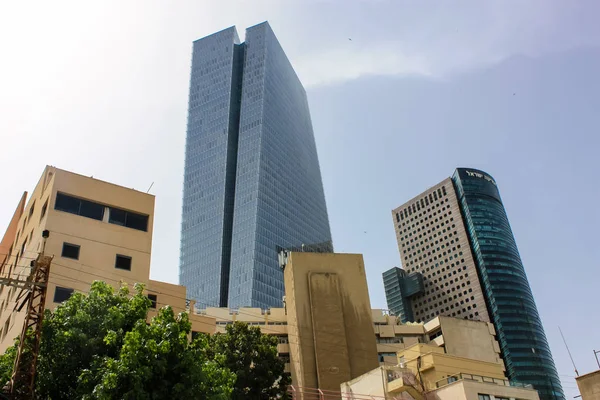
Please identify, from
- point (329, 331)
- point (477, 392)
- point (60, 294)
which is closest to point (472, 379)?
point (477, 392)

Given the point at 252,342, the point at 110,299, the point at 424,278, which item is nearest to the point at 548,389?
the point at 424,278

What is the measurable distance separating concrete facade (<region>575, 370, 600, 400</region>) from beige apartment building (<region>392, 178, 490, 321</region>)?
470ft

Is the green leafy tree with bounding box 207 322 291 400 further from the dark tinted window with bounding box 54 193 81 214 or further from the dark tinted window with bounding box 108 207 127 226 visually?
the dark tinted window with bounding box 54 193 81 214

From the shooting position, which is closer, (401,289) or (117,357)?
(117,357)

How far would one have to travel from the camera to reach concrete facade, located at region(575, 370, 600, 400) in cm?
2712

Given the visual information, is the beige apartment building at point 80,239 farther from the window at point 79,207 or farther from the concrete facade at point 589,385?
the concrete facade at point 589,385

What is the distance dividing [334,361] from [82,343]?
1379 inches

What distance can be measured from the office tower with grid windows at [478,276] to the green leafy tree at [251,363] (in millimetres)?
128373

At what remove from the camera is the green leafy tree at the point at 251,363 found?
127 feet

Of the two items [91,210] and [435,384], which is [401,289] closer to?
[435,384]

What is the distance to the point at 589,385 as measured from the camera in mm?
27391

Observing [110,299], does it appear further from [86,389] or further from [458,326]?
[458,326]

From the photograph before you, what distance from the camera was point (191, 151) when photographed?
186250 mm

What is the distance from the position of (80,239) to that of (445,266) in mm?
160217
